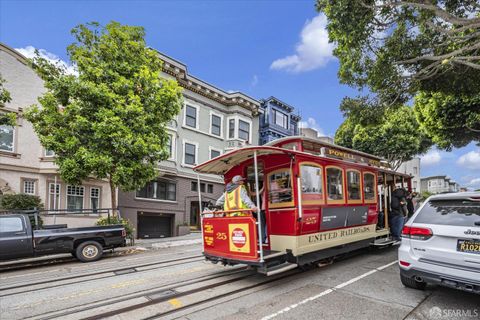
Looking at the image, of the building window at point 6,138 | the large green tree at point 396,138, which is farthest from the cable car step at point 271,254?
the large green tree at point 396,138

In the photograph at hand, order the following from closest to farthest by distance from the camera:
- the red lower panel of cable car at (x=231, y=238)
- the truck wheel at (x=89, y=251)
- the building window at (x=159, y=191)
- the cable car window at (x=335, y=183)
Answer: the red lower panel of cable car at (x=231, y=238) < the cable car window at (x=335, y=183) < the truck wheel at (x=89, y=251) < the building window at (x=159, y=191)

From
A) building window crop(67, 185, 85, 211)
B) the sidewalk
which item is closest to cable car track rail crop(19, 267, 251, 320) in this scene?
the sidewalk

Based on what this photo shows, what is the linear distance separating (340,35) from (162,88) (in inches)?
332

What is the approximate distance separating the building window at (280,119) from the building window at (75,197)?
1925cm

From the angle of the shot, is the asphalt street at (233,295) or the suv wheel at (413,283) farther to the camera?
the suv wheel at (413,283)

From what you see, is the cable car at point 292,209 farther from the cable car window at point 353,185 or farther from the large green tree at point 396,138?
the large green tree at point 396,138

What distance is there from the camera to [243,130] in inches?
1044

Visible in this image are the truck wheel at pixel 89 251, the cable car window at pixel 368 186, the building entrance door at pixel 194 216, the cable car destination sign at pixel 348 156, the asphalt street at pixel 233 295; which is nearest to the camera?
the asphalt street at pixel 233 295

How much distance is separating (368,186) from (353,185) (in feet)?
3.44

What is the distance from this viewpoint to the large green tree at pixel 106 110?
39.3 ft

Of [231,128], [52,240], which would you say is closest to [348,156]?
[52,240]

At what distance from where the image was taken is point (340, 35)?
826 cm

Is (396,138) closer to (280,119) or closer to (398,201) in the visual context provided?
(280,119)

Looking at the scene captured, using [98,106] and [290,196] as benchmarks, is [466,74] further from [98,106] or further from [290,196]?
[98,106]
